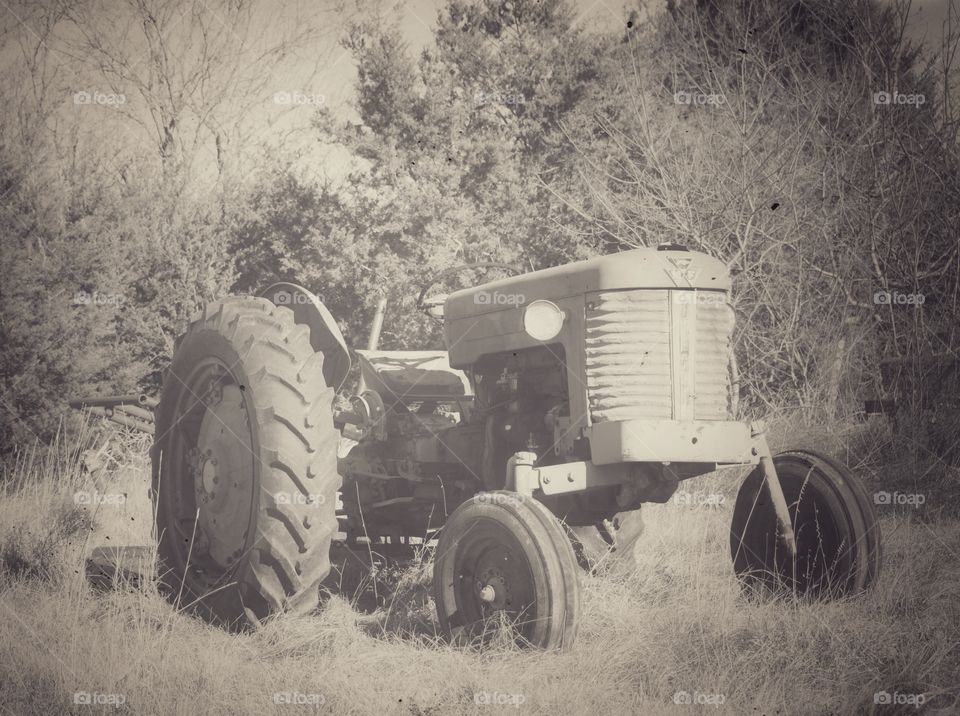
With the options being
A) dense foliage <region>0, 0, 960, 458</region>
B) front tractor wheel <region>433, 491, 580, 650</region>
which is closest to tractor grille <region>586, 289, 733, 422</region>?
front tractor wheel <region>433, 491, 580, 650</region>

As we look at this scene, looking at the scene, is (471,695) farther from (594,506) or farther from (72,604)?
(72,604)

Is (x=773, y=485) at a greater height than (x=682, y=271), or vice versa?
(x=682, y=271)

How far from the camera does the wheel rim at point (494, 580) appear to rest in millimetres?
3832

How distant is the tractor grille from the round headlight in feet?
0.51

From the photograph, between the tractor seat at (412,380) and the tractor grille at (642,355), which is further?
the tractor seat at (412,380)

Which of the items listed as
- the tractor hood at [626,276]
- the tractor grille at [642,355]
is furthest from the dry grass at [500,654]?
the tractor hood at [626,276]

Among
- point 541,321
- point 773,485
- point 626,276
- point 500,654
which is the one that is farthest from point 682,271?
point 500,654

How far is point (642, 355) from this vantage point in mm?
4336

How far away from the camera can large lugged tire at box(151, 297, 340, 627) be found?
4.06 metres

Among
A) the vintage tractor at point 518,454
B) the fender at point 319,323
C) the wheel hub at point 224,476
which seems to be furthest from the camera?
the fender at point 319,323

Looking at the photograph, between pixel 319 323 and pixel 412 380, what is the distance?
0.74 metres

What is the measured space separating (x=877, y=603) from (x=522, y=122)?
39.3 ft

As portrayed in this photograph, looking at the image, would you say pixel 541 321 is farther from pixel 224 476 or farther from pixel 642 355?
pixel 224 476

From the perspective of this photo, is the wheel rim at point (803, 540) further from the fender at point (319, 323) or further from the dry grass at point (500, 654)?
the fender at point (319, 323)
